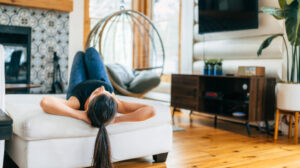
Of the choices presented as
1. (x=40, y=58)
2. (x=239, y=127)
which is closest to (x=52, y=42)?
(x=40, y=58)

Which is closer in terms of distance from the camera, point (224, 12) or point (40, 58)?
point (224, 12)

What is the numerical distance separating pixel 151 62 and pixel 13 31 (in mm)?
2728

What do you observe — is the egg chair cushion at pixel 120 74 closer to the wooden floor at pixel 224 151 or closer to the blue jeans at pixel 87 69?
the wooden floor at pixel 224 151

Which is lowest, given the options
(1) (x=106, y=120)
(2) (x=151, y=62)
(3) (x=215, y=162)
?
(3) (x=215, y=162)

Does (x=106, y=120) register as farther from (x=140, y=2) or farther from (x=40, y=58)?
(x=140, y=2)

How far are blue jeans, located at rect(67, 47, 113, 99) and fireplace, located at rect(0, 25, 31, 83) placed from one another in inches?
93.1

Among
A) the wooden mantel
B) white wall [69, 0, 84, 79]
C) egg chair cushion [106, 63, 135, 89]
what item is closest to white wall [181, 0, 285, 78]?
egg chair cushion [106, 63, 135, 89]

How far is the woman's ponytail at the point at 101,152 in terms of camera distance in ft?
6.33

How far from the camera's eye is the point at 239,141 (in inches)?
130

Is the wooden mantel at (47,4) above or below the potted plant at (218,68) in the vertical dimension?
above

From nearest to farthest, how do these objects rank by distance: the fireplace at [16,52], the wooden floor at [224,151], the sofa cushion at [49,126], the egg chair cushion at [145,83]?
the sofa cushion at [49,126] → the wooden floor at [224,151] → the egg chair cushion at [145,83] → the fireplace at [16,52]

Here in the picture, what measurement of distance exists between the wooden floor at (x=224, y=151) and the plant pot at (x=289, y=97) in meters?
0.39

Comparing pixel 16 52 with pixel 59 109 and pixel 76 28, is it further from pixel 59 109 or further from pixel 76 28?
pixel 59 109

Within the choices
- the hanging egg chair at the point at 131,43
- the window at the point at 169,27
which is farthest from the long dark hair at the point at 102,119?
the hanging egg chair at the point at 131,43
